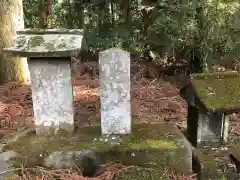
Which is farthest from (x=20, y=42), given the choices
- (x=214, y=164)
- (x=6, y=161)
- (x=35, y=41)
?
(x=214, y=164)

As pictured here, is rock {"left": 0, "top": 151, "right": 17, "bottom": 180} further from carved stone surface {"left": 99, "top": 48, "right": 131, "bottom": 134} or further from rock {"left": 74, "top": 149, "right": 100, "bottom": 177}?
carved stone surface {"left": 99, "top": 48, "right": 131, "bottom": 134}

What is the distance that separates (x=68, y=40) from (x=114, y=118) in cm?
100

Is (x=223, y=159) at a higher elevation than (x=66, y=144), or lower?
lower

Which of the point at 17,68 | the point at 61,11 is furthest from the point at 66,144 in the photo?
the point at 61,11

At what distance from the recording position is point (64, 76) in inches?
142

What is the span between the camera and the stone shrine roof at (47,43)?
337 cm

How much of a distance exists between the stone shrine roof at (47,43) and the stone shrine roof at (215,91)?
148 cm

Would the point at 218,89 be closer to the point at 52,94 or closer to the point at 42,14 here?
the point at 52,94

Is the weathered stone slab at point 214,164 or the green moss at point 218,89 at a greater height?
the green moss at point 218,89

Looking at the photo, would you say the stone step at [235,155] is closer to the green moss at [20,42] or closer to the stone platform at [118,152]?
the stone platform at [118,152]

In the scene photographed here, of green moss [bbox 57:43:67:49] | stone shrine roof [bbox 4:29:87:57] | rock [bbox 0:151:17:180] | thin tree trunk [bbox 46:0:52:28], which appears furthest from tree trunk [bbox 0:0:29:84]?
green moss [bbox 57:43:67:49]

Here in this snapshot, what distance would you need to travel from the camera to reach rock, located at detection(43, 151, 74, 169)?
3539mm

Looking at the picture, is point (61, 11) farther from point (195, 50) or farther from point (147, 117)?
point (147, 117)

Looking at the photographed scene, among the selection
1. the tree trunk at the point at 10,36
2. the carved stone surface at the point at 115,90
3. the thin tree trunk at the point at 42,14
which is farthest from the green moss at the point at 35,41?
the thin tree trunk at the point at 42,14
